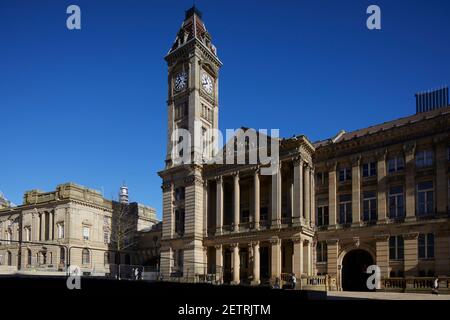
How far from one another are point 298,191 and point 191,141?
16642 mm

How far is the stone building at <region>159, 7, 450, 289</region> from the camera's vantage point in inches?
1598

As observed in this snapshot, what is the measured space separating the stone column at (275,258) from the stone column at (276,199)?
1.79 meters

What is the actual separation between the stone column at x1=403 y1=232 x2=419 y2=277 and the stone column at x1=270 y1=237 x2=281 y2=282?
40.4 ft

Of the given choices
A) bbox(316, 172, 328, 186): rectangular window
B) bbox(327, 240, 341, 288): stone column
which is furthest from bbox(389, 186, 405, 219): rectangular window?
→ bbox(316, 172, 328, 186): rectangular window

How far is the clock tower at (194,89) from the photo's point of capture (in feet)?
182

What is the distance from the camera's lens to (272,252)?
45.8 m

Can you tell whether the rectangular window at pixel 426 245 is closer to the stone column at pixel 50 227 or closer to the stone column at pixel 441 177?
the stone column at pixel 441 177

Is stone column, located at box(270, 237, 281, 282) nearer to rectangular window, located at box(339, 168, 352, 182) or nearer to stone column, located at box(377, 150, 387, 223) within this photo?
rectangular window, located at box(339, 168, 352, 182)

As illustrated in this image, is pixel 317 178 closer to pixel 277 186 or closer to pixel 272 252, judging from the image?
pixel 277 186

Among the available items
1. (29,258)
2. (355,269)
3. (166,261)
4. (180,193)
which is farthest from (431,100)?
(29,258)

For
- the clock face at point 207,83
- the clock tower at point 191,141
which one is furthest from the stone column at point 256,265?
the clock face at point 207,83

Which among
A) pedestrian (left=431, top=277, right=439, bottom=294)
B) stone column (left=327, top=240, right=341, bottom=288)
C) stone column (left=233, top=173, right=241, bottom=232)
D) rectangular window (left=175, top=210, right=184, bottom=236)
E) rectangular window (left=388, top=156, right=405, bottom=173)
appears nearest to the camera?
pedestrian (left=431, top=277, right=439, bottom=294)

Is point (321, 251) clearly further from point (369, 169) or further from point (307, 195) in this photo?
point (369, 169)
